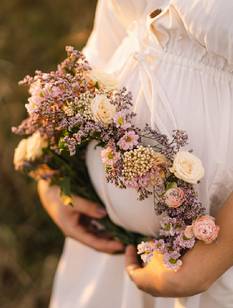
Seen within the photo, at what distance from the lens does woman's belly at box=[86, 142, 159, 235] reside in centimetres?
121

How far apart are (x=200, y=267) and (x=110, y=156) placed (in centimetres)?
28

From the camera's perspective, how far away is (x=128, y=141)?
105 centimetres

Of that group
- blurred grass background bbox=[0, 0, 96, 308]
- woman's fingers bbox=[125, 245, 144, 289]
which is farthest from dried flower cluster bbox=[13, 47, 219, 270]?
blurred grass background bbox=[0, 0, 96, 308]

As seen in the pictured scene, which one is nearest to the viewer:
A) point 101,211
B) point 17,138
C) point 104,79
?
point 104,79

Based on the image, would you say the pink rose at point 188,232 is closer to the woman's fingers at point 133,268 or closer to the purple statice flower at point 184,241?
the purple statice flower at point 184,241

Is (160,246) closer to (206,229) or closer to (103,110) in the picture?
(206,229)

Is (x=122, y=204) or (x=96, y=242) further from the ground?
(x=122, y=204)

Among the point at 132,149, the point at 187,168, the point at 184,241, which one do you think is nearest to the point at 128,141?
the point at 132,149

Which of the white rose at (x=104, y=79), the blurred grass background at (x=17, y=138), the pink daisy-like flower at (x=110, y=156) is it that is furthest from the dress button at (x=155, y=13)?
the blurred grass background at (x=17, y=138)

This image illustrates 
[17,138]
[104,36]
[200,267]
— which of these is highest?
[104,36]

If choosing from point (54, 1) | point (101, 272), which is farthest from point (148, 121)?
point (54, 1)

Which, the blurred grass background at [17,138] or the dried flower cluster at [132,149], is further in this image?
the blurred grass background at [17,138]

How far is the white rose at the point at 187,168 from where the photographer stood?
3.31ft

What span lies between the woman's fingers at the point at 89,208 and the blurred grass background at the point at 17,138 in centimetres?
103
